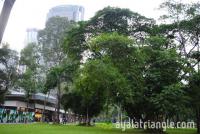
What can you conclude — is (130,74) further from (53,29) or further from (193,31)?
(53,29)

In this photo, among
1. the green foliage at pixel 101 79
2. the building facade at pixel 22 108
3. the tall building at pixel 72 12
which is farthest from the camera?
the tall building at pixel 72 12

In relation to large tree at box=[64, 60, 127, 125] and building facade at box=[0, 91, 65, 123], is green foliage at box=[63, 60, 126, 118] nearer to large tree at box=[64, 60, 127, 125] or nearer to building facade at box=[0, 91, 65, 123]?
large tree at box=[64, 60, 127, 125]

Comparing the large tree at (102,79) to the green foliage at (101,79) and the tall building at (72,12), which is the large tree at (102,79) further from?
the tall building at (72,12)

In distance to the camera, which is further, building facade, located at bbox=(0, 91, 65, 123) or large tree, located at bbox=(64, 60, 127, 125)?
building facade, located at bbox=(0, 91, 65, 123)

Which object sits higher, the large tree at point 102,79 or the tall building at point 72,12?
the tall building at point 72,12

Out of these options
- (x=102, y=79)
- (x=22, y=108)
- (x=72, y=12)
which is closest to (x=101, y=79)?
(x=102, y=79)

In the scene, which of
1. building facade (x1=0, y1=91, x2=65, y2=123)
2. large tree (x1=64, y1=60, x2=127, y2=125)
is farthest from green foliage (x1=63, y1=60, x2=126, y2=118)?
building facade (x1=0, y1=91, x2=65, y2=123)

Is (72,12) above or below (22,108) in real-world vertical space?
above

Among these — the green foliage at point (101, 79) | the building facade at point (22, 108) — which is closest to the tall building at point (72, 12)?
the building facade at point (22, 108)

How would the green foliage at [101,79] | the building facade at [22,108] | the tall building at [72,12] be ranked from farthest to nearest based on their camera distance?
the tall building at [72,12], the building facade at [22,108], the green foliage at [101,79]

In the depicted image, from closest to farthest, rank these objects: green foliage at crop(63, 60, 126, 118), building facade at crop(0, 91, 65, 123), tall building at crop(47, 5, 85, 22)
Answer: green foliage at crop(63, 60, 126, 118), building facade at crop(0, 91, 65, 123), tall building at crop(47, 5, 85, 22)

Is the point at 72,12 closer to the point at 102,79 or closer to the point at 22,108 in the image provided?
the point at 22,108

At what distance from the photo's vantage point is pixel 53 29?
56.1 metres

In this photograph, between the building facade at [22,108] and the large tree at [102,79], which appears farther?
the building facade at [22,108]
